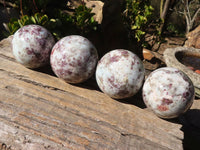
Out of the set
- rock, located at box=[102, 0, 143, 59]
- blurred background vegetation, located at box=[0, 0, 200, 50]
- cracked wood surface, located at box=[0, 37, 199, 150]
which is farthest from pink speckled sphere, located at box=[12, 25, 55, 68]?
rock, located at box=[102, 0, 143, 59]

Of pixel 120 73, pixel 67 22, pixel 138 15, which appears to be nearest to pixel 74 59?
pixel 120 73

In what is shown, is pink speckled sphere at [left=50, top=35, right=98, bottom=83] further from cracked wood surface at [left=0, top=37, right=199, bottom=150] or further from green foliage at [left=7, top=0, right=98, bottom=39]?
green foliage at [left=7, top=0, right=98, bottom=39]

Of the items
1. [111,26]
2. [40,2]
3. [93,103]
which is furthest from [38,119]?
[111,26]

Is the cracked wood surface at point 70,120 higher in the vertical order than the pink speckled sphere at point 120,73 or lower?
lower

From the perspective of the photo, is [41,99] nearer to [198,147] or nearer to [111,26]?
[198,147]

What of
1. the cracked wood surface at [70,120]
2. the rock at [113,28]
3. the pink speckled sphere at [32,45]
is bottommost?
the rock at [113,28]

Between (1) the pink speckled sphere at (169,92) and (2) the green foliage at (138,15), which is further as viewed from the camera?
(2) the green foliage at (138,15)

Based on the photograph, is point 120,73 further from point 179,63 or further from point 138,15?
point 138,15

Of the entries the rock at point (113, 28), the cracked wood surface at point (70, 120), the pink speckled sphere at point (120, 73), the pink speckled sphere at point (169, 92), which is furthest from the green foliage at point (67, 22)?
the pink speckled sphere at point (169, 92)

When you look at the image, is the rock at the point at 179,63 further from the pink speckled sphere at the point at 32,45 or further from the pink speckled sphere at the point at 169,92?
the pink speckled sphere at the point at 32,45
